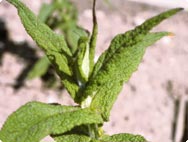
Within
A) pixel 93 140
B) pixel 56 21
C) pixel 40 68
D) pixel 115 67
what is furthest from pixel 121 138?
pixel 56 21

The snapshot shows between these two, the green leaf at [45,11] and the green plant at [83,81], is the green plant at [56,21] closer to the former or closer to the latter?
the green leaf at [45,11]

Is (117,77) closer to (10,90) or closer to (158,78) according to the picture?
(10,90)

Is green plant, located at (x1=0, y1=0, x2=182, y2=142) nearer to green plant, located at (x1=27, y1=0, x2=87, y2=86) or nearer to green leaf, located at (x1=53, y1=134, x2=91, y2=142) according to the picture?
green leaf, located at (x1=53, y1=134, x2=91, y2=142)

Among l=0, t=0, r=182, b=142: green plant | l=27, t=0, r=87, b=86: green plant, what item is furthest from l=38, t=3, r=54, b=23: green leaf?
l=0, t=0, r=182, b=142: green plant

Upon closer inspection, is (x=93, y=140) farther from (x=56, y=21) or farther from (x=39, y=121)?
(x=56, y=21)

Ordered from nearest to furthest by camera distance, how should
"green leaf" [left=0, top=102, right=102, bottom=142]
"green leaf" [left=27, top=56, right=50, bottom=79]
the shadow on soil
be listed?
"green leaf" [left=0, top=102, right=102, bottom=142]
"green leaf" [left=27, top=56, right=50, bottom=79]
the shadow on soil

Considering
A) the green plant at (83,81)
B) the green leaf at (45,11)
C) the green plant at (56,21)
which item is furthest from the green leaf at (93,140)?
the green leaf at (45,11)

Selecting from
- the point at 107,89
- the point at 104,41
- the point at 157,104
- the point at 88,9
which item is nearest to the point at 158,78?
the point at 157,104
